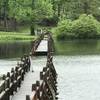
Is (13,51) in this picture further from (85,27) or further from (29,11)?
(85,27)

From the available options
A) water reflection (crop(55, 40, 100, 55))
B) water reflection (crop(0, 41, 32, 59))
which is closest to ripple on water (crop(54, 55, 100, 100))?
water reflection (crop(0, 41, 32, 59))

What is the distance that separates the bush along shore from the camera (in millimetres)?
121519

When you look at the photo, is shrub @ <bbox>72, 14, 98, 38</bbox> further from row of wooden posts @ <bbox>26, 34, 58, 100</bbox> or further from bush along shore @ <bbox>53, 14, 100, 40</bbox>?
row of wooden posts @ <bbox>26, 34, 58, 100</bbox>

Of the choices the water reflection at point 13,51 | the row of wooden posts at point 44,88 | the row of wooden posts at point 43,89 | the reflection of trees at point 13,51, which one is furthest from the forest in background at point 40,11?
the row of wooden posts at point 43,89

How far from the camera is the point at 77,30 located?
123 meters

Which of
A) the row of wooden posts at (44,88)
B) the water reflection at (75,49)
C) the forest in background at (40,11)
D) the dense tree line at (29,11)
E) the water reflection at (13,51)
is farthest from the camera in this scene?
the forest in background at (40,11)

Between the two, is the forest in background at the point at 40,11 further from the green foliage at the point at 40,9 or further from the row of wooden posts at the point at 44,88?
the row of wooden posts at the point at 44,88

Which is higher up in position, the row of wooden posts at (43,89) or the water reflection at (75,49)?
the row of wooden posts at (43,89)

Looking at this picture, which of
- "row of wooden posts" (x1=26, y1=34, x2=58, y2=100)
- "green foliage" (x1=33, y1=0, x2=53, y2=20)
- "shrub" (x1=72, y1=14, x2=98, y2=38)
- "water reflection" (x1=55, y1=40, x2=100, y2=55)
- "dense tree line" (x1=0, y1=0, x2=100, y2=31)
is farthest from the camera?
"shrub" (x1=72, y1=14, x2=98, y2=38)

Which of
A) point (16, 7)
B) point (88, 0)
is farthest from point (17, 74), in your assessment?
point (88, 0)

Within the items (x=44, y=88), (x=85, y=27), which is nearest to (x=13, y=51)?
(x=85, y=27)

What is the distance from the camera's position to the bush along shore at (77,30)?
121519 millimetres

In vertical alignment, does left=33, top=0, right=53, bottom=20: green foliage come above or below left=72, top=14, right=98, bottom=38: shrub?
above

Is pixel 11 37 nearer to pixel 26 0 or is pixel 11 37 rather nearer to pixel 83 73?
pixel 26 0
